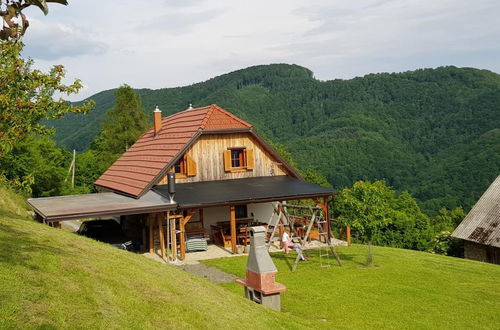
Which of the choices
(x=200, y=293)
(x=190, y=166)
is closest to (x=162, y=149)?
(x=190, y=166)

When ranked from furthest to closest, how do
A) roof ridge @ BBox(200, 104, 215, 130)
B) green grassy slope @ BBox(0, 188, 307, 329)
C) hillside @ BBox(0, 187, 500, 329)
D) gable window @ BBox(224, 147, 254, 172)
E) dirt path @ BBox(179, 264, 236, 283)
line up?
gable window @ BBox(224, 147, 254, 172)
roof ridge @ BBox(200, 104, 215, 130)
dirt path @ BBox(179, 264, 236, 283)
hillside @ BBox(0, 187, 500, 329)
green grassy slope @ BBox(0, 188, 307, 329)

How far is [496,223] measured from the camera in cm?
2869

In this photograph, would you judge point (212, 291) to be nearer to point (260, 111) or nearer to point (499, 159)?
point (499, 159)

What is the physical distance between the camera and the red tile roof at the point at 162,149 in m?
22.1

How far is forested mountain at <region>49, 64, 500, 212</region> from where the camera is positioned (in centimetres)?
8175

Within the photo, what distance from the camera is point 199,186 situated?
2241cm

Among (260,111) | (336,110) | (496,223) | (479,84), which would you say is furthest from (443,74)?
(496,223)

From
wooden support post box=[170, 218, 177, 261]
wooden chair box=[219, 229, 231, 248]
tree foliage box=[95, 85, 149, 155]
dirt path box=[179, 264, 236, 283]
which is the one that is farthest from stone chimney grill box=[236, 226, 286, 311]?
tree foliage box=[95, 85, 149, 155]

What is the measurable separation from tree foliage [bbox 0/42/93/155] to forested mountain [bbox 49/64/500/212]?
67872 millimetres

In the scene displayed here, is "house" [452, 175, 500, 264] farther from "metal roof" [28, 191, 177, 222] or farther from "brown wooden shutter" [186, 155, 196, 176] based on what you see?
"metal roof" [28, 191, 177, 222]

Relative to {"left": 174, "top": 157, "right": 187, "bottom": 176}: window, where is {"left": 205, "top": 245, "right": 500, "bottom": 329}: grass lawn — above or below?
below

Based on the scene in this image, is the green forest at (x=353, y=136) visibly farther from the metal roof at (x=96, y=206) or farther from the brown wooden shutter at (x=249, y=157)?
the brown wooden shutter at (x=249, y=157)

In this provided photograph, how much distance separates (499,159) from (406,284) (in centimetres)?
6541

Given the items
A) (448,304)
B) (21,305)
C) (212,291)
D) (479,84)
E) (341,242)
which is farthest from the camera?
(479,84)
